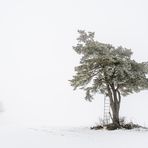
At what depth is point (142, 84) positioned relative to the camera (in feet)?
91.0

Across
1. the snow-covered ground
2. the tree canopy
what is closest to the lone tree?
the tree canopy

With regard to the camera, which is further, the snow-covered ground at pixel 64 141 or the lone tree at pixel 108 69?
the lone tree at pixel 108 69

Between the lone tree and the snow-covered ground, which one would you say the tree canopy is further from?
the snow-covered ground

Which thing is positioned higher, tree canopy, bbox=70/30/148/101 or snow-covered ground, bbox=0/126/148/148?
tree canopy, bbox=70/30/148/101

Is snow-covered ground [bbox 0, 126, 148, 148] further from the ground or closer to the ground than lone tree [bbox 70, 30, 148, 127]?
closer to the ground

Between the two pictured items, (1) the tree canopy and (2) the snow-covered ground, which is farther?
(1) the tree canopy

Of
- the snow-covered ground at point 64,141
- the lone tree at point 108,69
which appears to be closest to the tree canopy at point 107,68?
the lone tree at point 108,69

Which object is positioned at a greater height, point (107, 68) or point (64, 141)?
point (107, 68)

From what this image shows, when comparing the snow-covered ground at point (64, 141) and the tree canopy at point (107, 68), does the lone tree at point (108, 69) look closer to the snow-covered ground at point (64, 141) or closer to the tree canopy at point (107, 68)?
the tree canopy at point (107, 68)

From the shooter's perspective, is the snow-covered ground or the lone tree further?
the lone tree

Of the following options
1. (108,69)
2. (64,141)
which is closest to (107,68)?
(108,69)

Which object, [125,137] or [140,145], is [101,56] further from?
[140,145]

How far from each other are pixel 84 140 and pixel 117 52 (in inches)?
431

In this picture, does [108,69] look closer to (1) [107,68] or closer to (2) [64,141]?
(1) [107,68]
